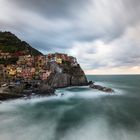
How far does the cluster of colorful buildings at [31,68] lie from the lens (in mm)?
66562

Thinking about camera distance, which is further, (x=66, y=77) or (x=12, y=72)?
(x=66, y=77)

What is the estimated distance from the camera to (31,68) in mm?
70000

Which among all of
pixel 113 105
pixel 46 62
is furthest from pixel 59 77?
pixel 113 105

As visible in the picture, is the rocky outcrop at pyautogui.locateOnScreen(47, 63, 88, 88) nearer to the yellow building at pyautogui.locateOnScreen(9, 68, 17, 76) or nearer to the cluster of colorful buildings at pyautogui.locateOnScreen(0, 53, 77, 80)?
the cluster of colorful buildings at pyautogui.locateOnScreen(0, 53, 77, 80)

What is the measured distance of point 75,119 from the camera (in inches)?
1137

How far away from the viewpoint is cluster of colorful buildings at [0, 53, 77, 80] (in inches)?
2621

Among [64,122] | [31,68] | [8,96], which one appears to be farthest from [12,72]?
[64,122]

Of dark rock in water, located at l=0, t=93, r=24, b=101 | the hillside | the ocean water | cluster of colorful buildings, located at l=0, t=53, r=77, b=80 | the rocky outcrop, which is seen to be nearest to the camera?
the ocean water

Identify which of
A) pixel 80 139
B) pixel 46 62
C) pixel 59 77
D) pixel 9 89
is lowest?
pixel 80 139

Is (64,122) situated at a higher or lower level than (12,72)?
lower

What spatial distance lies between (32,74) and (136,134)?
52380 millimetres

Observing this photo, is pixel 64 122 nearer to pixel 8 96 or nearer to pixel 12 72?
pixel 8 96

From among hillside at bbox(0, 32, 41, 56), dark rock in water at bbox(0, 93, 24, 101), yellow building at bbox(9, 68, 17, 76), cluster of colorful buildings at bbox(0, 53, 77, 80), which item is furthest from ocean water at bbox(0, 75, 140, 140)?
hillside at bbox(0, 32, 41, 56)

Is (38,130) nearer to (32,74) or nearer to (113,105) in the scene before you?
(113,105)
